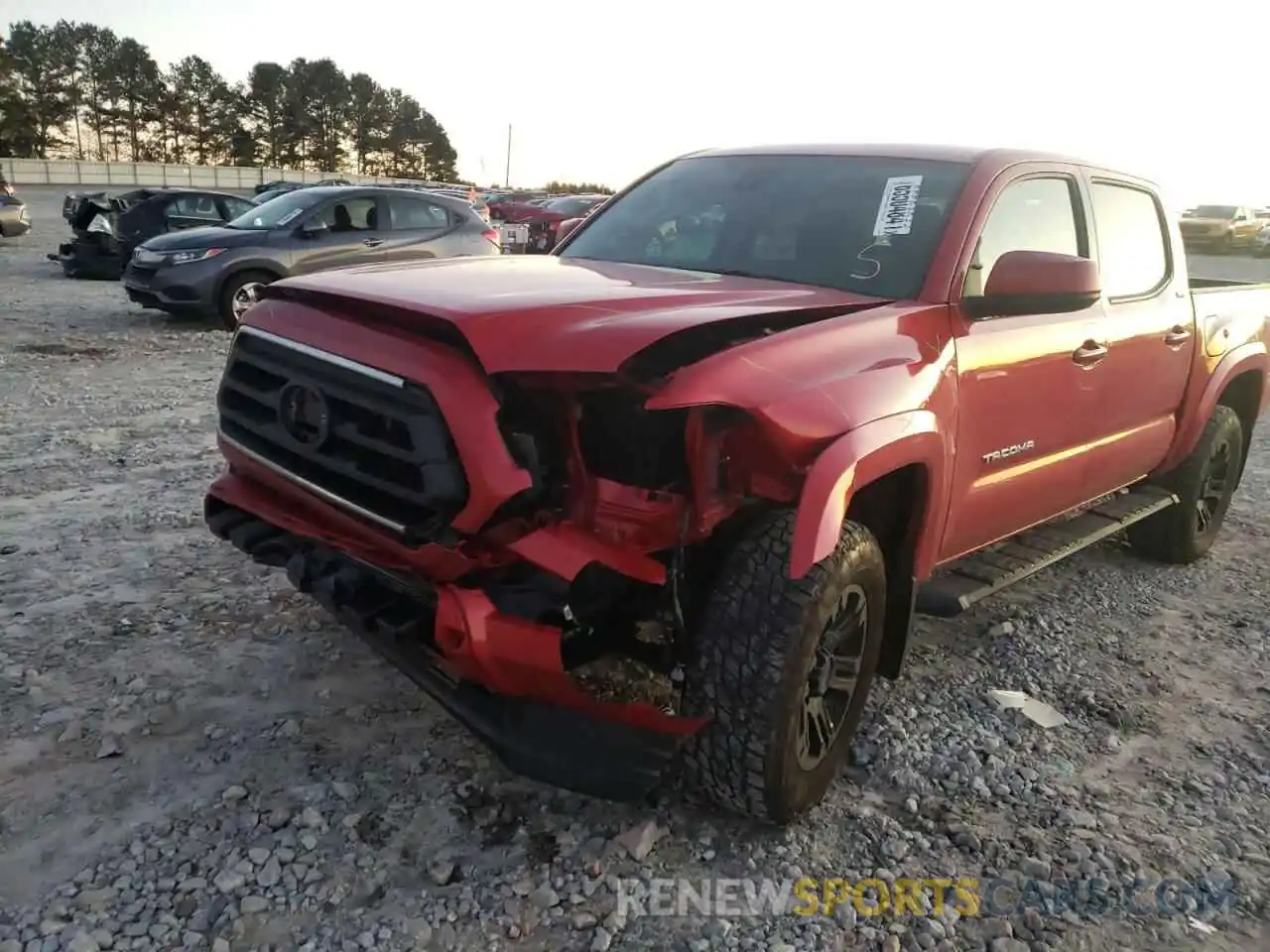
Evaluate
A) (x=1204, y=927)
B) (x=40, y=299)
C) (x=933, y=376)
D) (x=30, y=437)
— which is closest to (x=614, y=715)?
(x=933, y=376)

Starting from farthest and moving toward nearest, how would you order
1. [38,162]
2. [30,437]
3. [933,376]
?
[38,162]
[30,437]
[933,376]

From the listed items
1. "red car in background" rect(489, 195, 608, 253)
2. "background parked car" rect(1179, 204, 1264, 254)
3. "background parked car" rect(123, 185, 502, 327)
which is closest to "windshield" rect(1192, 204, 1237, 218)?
"background parked car" rect(1179, 204, 1264, 254)

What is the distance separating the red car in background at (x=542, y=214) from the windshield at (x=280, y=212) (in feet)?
25.9

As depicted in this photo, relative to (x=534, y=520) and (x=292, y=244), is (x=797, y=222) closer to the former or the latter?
(x=534, y=520)

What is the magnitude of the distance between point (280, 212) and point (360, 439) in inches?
403

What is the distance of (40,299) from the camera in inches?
518

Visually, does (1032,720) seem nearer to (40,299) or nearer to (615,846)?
(615,846)

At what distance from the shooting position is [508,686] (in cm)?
255

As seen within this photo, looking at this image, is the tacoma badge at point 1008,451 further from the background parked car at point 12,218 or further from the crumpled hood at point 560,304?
the background parked car at point 12,218

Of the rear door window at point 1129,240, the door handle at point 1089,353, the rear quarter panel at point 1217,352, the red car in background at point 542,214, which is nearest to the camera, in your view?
the door handle at point 1089,353

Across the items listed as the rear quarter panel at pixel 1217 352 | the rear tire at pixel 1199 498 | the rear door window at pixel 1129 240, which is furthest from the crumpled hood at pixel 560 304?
the rear tire at pixel 1199 498

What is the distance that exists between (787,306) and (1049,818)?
5.58ft

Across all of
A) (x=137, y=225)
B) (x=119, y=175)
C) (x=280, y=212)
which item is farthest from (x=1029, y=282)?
(x=119, y=175)

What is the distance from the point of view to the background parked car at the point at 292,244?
11.1 meters
